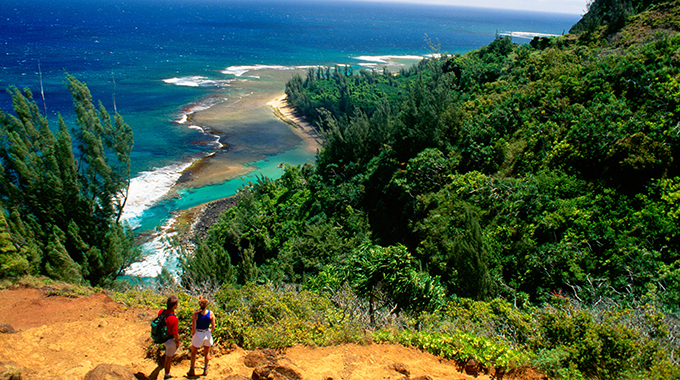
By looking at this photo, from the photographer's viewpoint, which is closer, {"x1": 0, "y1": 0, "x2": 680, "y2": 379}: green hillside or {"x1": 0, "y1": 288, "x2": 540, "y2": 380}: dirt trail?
{"x1": 0, "y1": 288, "x2": 540, "y2": 380}: dirt trail

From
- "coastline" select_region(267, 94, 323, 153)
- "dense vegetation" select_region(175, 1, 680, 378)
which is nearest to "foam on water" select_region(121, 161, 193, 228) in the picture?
"dense vegetation" select_region(175, 1, 680, 378)

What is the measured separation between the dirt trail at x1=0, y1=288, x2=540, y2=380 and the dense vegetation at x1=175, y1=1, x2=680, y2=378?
0.98m

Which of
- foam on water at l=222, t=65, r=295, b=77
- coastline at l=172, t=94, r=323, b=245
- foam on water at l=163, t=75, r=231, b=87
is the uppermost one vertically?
foam on water at l=222, t=65, r=295, b=77

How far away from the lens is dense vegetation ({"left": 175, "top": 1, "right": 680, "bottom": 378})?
29.6 ft

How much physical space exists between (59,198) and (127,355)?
12.0 m

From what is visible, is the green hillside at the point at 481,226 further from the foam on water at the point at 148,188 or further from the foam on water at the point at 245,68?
the foam on water at the point at 245,68

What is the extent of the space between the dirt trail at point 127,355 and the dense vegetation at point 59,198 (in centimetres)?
549

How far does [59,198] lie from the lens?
16.7 m

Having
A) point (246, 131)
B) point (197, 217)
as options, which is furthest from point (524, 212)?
point (246, 131)

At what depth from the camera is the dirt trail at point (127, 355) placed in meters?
7.47

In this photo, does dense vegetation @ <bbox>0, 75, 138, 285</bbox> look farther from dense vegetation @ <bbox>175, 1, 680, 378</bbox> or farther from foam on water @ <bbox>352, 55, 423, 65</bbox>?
foam on water @ <bbox>352, 55, 423, 65</bbox>

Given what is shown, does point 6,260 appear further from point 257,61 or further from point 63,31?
point 63,31

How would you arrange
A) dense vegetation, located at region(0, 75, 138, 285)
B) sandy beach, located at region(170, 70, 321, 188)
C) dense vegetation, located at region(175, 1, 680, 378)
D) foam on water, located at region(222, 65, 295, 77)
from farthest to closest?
foam on water, located at region(222, 65, 295, 77)
sandy beach, located at region(170, 70, 321, 188)
dense vegetation, located at region(0, 75, 138, 285)
dense vegetation, located at region(175, 1, 680, 378)

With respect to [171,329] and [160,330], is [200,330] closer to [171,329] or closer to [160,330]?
[171,329]
